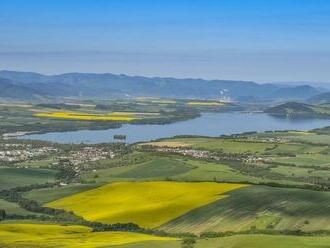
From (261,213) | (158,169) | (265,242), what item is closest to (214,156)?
(158,169)

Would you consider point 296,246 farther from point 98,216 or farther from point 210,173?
point 210,173

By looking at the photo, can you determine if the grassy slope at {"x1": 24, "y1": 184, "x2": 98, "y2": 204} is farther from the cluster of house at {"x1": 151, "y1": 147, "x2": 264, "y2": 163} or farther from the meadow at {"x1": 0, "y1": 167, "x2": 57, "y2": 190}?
the cluster of house at {"x1": 151, "y1": 147, "x2": 264, "y2": 163}

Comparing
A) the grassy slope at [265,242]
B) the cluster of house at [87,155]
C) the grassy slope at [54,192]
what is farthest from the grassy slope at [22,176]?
the grassy slope at [265,242]

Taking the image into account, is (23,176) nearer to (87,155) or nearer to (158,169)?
(158,169)

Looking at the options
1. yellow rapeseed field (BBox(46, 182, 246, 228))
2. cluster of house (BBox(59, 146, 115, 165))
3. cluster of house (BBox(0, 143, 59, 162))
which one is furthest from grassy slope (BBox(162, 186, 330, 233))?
cluster of house (BBox(0, 143, 59, 162))

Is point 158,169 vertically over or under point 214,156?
under

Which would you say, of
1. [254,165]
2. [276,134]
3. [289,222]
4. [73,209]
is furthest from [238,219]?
[276,134]

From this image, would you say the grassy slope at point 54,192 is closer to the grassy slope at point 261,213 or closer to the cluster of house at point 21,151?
the grassy slope at point 261,213
